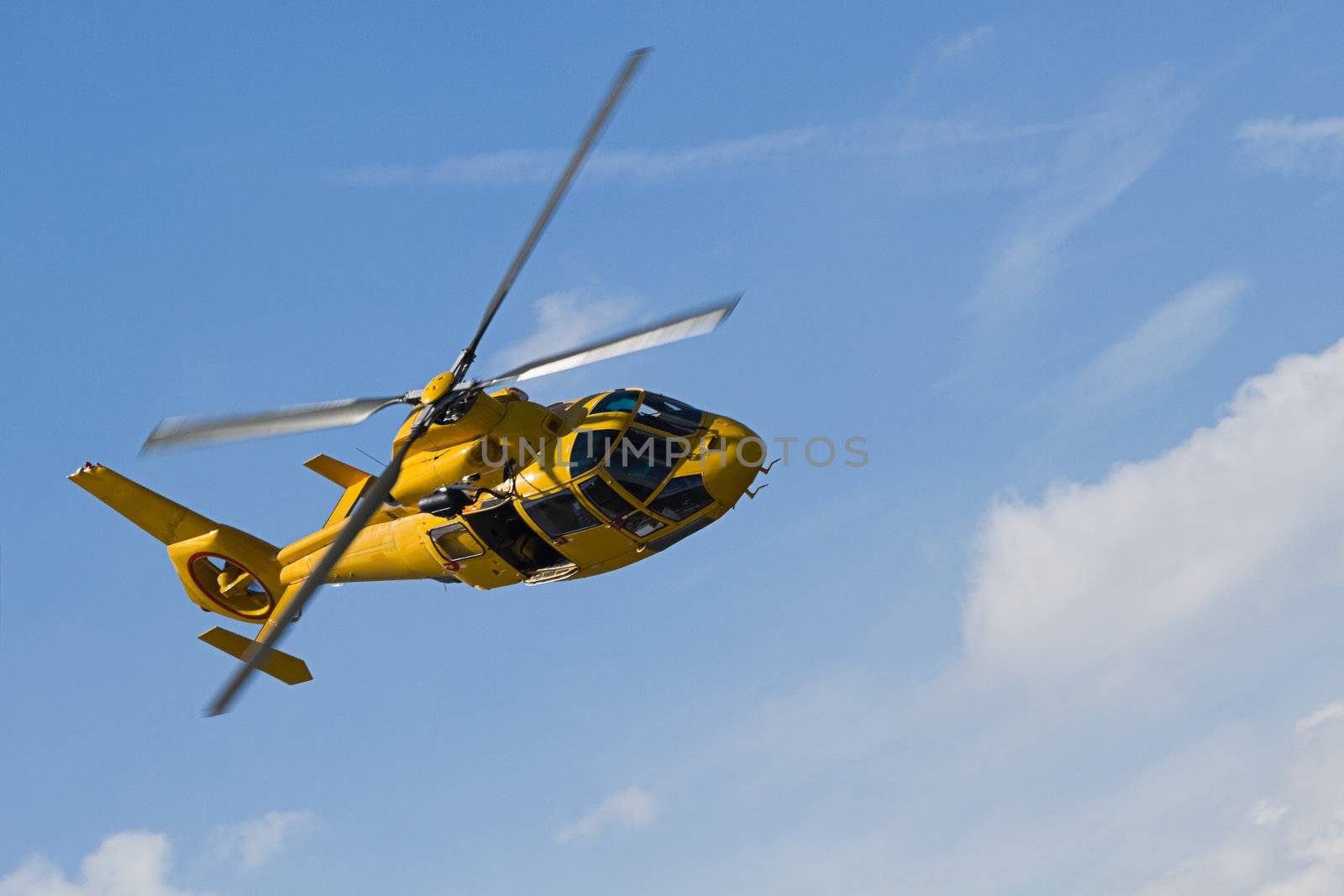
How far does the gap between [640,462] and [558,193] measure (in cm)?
554

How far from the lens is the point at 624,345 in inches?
1091

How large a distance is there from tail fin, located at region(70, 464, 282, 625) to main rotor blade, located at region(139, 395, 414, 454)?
21.1 feet

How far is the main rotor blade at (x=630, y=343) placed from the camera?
27156 mm

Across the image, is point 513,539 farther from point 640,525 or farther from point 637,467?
point 637,467

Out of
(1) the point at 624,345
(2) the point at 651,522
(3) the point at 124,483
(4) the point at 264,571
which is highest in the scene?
(3) the point at 124,483

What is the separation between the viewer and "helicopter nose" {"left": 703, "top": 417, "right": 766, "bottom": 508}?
1128 inches

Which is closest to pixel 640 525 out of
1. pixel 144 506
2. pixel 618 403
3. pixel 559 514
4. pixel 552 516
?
pixel 559 514

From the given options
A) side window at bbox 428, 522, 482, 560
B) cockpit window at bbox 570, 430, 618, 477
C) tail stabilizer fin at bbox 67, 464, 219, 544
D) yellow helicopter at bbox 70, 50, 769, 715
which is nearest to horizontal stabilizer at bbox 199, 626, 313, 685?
tail stabilizer fin at bbox 67, 464, 219, 544

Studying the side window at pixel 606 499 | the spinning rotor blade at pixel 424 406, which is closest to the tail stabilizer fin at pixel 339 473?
the spinning rotor blade at pixel 424 406

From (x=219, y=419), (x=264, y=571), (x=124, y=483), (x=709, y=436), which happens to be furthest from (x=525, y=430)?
(x=124, y=483)

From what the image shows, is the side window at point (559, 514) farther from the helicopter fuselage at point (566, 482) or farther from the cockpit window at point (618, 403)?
the cockpit window at point (618, 403)

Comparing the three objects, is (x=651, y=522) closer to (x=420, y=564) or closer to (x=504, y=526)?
(x=504, y=526)

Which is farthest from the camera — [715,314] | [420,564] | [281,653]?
[281,653]

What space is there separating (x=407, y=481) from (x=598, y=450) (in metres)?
4.52
